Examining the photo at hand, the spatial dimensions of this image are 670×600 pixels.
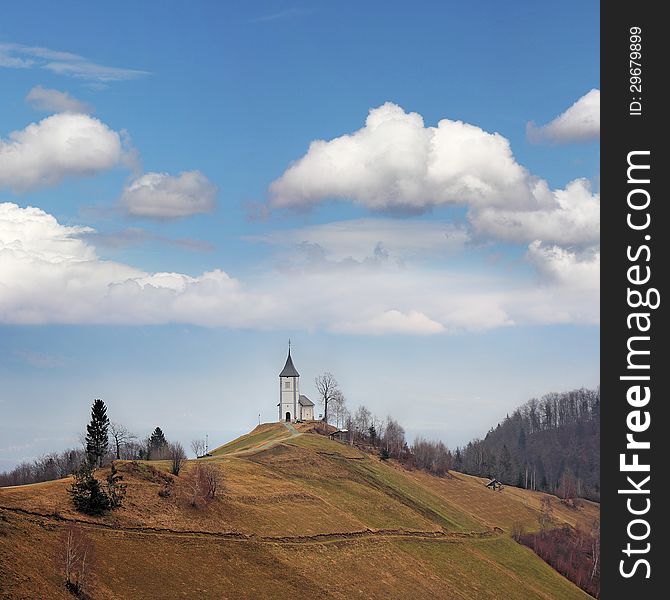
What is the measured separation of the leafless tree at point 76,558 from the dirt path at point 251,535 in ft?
10.6

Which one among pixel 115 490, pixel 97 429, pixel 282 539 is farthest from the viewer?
pixel 97 429

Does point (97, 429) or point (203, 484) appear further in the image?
point (97, 429)

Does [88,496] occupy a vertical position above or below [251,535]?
above

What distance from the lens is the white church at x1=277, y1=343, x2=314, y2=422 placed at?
634ft

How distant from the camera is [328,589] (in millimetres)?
83562

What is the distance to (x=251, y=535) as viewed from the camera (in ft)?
296

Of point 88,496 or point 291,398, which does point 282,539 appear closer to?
point 88,496

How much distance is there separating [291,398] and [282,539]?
336ft

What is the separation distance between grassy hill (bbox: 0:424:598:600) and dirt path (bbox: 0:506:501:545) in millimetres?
189

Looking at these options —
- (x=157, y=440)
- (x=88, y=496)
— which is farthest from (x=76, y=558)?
(x=157, y=440)

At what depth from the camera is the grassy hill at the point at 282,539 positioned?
71875mm

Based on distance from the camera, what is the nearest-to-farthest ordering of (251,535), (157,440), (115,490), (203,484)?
(115,490)
(251,535)
(203,484)
(157,440)

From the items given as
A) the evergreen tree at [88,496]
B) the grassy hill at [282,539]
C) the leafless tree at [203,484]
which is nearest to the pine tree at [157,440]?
the grassy hill at [282,539]

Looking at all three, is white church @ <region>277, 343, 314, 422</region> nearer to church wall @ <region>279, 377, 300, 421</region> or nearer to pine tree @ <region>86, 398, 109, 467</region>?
church wall @ <region>279, 377, 300, 421</region>
